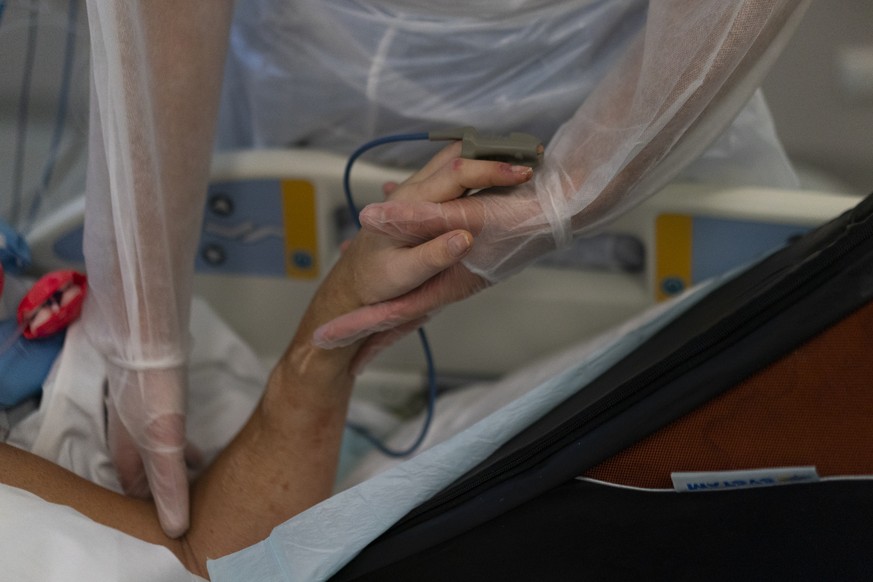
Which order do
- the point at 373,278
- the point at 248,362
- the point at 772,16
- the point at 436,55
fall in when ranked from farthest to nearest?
1. the point at 248,362
2. the point at 436,55
3. the point at 373,278
4. the point at 772,16

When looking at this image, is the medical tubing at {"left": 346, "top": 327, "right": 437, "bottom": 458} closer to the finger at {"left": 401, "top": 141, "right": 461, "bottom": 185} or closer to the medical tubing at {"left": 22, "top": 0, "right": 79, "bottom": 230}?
the finger at {"left": 401, "top": 141, "right": 461, "bottom": 185}

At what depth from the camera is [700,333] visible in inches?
32.7

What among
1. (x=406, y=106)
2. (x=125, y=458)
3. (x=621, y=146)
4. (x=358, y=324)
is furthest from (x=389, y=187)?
(x=125, y=458)

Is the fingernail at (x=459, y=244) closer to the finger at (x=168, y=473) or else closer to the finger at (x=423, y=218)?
the finger at (x=423, y=218)

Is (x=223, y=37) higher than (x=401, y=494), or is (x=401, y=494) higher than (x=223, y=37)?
(x=223, y=37)

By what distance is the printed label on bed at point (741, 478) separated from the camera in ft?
2.58

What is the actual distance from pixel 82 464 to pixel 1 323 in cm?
18

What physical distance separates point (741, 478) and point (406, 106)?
64 cm

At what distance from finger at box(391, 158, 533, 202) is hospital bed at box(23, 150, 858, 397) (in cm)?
30

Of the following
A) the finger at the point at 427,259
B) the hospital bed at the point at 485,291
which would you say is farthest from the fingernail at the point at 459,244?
the hospital bed at the point at 485,291

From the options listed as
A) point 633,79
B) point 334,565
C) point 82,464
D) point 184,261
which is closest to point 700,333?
point 633,79

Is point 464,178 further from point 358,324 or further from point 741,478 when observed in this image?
point 741,478

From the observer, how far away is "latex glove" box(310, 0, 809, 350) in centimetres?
83

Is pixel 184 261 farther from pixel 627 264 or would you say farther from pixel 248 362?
pixel 627 264
